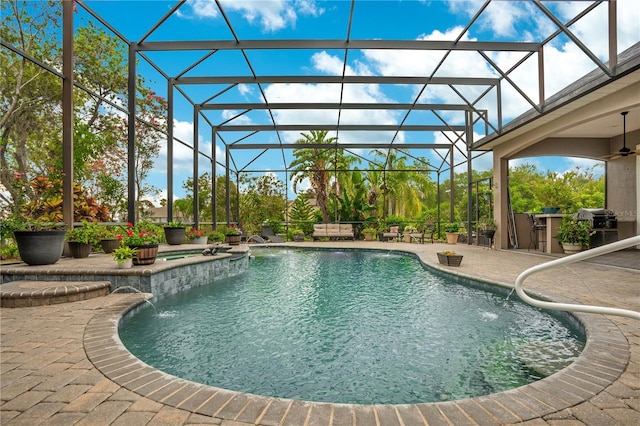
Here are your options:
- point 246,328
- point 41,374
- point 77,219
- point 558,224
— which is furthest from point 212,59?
point 558,224

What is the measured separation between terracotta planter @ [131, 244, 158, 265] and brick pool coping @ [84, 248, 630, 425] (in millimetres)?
3088

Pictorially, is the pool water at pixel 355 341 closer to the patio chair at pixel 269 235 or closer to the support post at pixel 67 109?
the support post at pixel 67 109

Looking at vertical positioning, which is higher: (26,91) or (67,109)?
(26,91)

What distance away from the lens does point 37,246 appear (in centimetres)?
526

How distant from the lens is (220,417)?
5.59 ft

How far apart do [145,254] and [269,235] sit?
9605 mm

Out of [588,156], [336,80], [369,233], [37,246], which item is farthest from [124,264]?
[588,156]

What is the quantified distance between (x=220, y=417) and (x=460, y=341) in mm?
2380

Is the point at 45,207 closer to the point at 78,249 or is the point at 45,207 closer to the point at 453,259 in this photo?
the point at 78,249

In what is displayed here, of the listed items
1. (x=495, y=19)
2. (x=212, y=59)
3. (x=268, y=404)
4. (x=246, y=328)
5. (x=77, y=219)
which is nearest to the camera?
(x=268, y=404)

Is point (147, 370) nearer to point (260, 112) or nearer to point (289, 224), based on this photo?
point (260, 112)

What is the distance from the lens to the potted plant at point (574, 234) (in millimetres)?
8469

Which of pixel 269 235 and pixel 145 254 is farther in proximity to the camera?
pixel 269 235

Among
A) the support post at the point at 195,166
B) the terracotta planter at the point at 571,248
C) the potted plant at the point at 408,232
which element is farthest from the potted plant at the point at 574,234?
the support post at the point at 195,166
